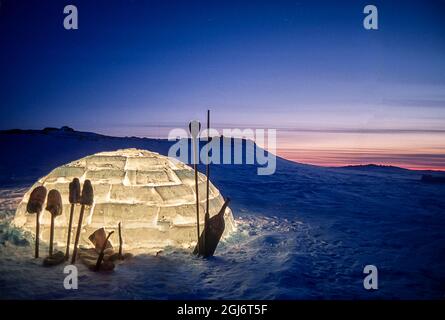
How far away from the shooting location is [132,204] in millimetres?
6969

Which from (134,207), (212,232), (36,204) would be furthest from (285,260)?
(36,204)

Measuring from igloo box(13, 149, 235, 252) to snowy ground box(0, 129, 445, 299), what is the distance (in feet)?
1.61

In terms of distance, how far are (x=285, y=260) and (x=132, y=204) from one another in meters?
3.60

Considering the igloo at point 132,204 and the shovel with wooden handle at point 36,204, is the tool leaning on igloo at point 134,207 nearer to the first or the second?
the igloo at point 132,204

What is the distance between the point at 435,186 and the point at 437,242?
1502cm

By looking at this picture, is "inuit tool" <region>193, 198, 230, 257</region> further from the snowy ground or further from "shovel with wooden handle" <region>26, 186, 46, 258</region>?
"shovel with wooden handle" <region>26, 186, 46, 258</region>

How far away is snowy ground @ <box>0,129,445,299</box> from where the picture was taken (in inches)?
203

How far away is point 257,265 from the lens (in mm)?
6371

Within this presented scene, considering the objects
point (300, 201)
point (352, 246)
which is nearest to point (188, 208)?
point (352, 246)

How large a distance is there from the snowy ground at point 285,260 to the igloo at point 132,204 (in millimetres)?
491

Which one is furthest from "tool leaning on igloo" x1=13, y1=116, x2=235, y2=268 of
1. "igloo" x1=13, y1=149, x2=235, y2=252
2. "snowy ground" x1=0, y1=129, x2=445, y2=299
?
"snowy ground" x1=0, y1=129, x2=445, y2=299
